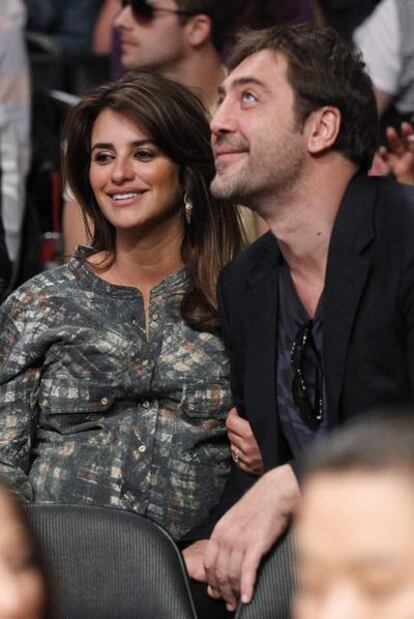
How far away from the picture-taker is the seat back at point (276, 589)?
9.26 ft

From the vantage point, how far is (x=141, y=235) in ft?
12.9

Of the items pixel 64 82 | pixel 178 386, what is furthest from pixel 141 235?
pixel 64 82

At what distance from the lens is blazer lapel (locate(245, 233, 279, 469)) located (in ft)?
11.4

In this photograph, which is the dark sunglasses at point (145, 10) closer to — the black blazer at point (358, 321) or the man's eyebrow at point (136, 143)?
the man's eyebrow at point (136, 143)

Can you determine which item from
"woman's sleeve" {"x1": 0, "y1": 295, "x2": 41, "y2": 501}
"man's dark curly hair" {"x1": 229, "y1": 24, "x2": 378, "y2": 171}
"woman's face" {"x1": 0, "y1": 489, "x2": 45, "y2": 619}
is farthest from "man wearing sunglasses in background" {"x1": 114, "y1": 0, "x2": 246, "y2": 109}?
"woman's face" {"x1": 0, "y1": 489, "x2": 45, "y2": 619}

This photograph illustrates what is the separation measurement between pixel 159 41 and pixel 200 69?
196 mm

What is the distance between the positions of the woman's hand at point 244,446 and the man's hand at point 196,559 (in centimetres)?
20

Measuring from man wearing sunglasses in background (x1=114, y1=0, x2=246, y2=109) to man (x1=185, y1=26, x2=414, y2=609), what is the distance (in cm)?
119

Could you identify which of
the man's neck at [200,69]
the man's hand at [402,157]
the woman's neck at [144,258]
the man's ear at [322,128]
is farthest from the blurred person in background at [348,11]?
the man's ear at [322,128]

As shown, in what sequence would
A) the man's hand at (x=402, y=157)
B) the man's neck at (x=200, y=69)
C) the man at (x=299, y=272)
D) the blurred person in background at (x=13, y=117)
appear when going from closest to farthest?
the man at (x=299, y=272) < the man's hand at (x=402, y=157) < the man's neck at (x=200, y=69) < the blurred person in background at (x=13, y=117)

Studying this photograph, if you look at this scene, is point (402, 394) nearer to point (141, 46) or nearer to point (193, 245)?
point (193, 245)

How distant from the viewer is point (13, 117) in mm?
6133

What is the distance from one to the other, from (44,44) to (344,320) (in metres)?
4.13

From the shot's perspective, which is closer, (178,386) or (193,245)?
(178,386)
